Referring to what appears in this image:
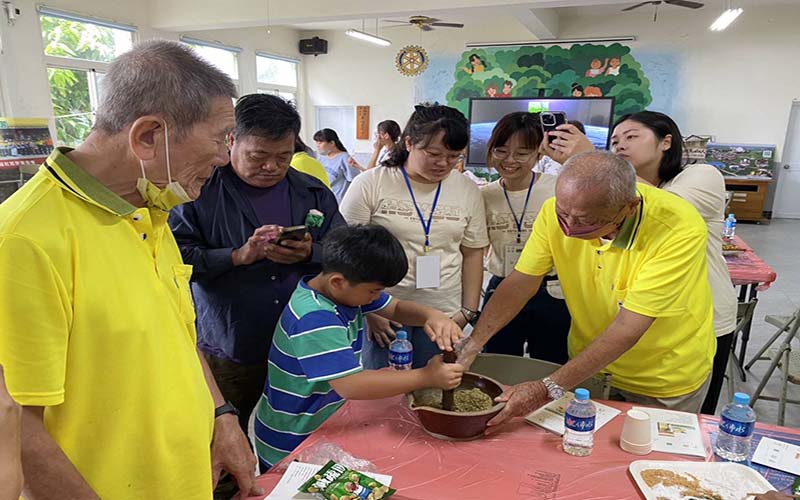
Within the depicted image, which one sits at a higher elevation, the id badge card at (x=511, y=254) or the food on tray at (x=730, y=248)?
the id badge card at (x=511, y=254)

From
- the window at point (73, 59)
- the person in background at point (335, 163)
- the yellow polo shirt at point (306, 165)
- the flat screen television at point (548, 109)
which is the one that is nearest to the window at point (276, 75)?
the window at point (73, 59)

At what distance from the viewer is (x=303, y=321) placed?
133cm

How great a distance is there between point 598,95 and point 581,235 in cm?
789

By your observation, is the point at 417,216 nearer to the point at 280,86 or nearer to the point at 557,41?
the point at 557,41

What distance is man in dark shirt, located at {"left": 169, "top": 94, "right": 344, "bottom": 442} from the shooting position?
61.0 inches

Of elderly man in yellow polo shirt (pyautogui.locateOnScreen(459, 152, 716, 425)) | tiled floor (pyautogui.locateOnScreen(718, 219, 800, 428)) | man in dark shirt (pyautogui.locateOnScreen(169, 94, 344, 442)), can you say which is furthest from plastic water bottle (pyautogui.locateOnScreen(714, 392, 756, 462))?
tiled floor (pyautogui.locateOnScreen(718, 219, 800, 428))

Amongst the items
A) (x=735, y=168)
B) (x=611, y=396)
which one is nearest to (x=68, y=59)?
(x=611, y=396)

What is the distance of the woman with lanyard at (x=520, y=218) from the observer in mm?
2131

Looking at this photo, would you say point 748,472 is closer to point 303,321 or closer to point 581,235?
point 581,235

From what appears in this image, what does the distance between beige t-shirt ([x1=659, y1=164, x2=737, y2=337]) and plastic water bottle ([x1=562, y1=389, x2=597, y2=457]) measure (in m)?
0.99

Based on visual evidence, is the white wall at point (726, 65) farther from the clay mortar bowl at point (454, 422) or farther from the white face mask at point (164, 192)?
the white face mask at point (164, 192)

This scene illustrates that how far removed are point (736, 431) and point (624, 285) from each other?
44cm

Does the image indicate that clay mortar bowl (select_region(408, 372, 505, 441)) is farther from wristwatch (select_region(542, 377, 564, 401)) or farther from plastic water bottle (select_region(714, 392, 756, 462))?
plastic water bottle (select_region(714, 392, 756, 462))

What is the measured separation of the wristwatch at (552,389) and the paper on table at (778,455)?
438 mm
